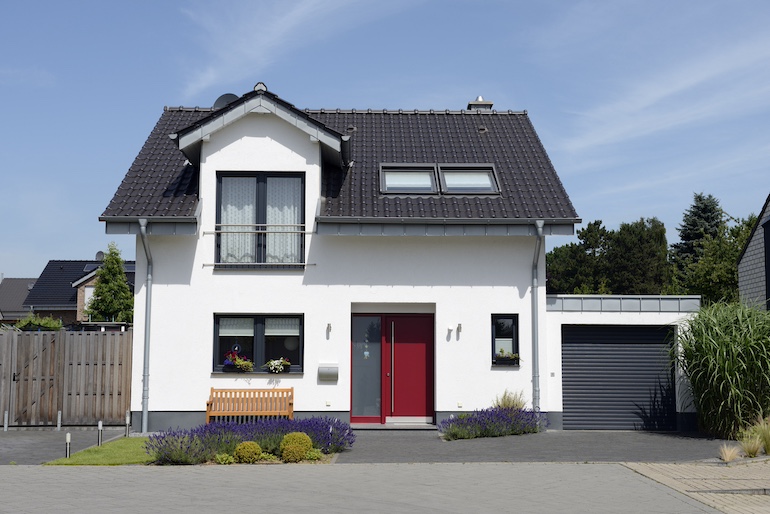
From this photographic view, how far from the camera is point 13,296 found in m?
71.2

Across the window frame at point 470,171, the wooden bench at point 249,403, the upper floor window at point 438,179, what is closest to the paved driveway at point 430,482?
the wooden bench at point 249,403

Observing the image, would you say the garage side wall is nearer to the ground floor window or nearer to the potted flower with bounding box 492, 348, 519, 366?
the potted flower with bounding box 492, 348, 519, 366

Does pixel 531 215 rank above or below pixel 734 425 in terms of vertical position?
above

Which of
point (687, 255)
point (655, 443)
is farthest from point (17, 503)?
point (687, 255)

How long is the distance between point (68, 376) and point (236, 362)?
11.2 ft

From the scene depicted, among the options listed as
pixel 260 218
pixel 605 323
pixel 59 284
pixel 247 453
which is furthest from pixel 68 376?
pixel 59 284

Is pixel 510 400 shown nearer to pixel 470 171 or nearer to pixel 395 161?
pixel 470 171

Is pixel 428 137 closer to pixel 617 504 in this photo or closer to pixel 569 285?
pixel 617 504

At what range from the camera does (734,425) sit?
15.9 meters

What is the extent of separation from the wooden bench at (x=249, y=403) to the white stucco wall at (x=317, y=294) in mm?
292

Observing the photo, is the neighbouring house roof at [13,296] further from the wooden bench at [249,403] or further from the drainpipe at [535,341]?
the drainpipe at [535,341]

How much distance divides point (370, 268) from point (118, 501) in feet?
28.3

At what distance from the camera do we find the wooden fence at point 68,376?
57.5 ft

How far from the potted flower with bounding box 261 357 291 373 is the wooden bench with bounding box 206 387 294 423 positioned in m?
0.40
